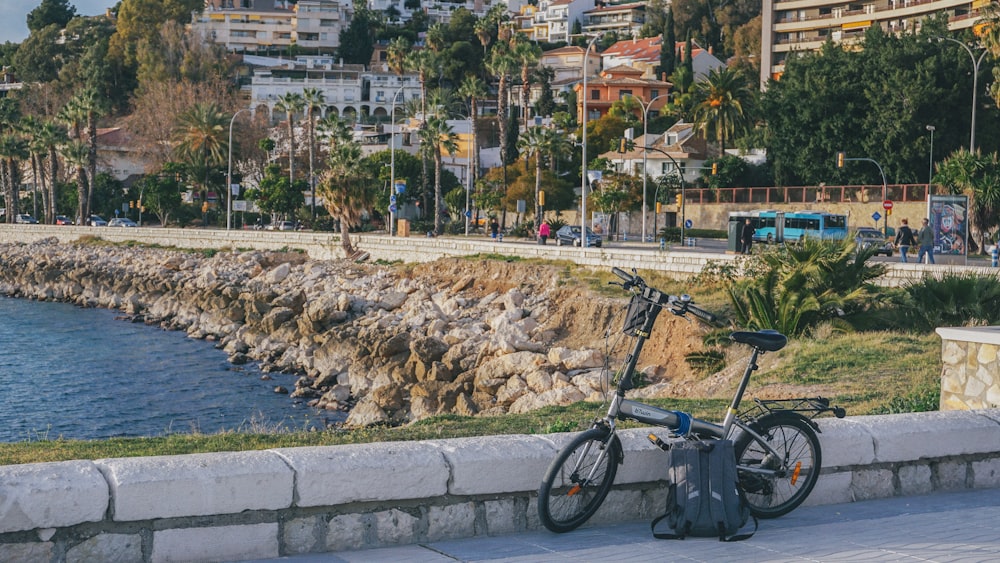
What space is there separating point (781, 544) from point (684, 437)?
0.81 m

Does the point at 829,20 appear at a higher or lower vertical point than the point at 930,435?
higher

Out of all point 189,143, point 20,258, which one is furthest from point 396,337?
point 189,143

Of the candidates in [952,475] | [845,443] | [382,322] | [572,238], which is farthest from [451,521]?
[572,238]

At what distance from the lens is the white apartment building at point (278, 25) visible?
509 ft

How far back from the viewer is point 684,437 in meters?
6.62

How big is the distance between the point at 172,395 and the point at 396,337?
276 inches

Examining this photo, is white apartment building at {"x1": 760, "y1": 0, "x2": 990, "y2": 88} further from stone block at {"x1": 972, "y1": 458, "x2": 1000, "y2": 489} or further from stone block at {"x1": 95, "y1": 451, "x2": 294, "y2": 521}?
stone block at {"x1": 95, "y1": 451, "x2": 294, "y2": 521}

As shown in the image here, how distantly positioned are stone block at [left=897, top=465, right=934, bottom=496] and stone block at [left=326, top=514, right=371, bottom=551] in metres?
3.74

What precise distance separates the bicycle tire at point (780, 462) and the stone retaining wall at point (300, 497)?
21 cm

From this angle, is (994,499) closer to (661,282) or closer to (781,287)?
(781,287)

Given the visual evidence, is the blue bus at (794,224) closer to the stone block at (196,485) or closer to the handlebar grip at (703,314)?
the handlebar grip at (703,314)

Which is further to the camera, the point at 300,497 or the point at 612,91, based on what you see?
the point at 612,91

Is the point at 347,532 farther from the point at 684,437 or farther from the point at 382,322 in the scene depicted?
the point at 382,322

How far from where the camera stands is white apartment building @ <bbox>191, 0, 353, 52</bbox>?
155m
